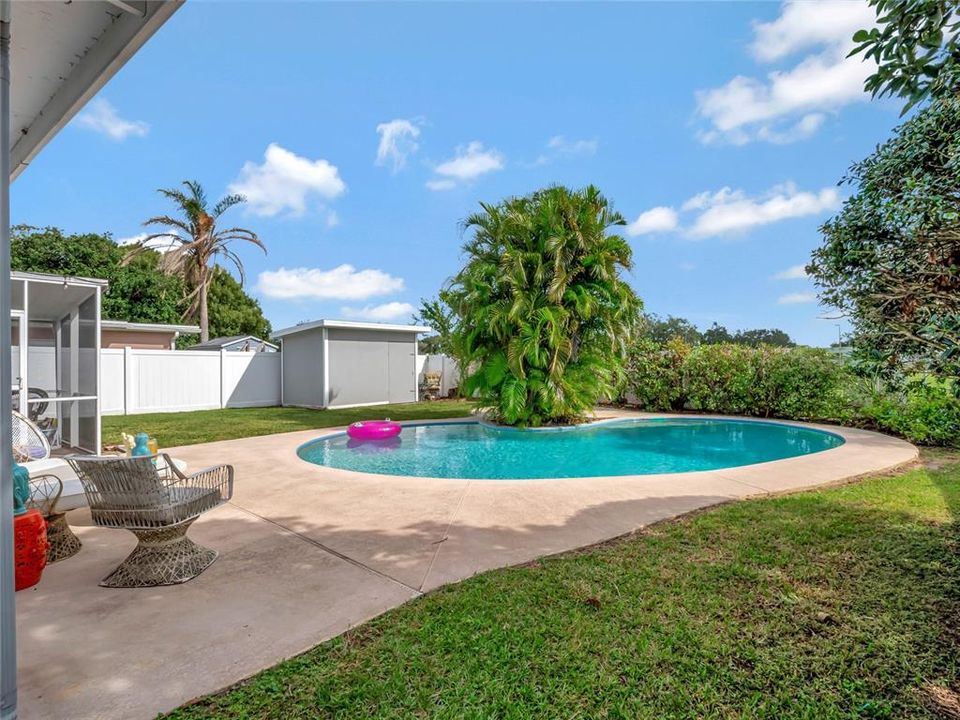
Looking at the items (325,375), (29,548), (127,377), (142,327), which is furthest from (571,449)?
(142,327)

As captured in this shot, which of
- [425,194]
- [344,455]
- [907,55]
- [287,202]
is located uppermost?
[287,202]

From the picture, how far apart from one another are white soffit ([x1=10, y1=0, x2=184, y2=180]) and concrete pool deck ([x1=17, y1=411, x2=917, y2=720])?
3.23 m

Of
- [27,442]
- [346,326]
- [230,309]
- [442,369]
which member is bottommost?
[27,442]

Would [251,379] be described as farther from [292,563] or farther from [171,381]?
[292,563]

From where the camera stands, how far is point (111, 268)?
83.8 ft

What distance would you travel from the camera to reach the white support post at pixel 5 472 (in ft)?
6.05

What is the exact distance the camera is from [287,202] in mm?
24562

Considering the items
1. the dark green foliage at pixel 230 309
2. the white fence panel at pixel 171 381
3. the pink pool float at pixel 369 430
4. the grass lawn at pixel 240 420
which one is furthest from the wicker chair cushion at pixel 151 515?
the dark green foliage at pixel 230 309

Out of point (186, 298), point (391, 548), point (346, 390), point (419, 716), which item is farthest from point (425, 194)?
point (419, 716)

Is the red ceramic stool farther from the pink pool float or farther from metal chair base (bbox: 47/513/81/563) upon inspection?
the pink pool float

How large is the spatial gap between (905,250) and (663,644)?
2.57 metres

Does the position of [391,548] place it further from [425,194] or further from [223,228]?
[223,228]

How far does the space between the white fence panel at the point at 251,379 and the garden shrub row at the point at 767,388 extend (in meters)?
13.3

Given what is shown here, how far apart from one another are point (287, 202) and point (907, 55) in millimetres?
26099
